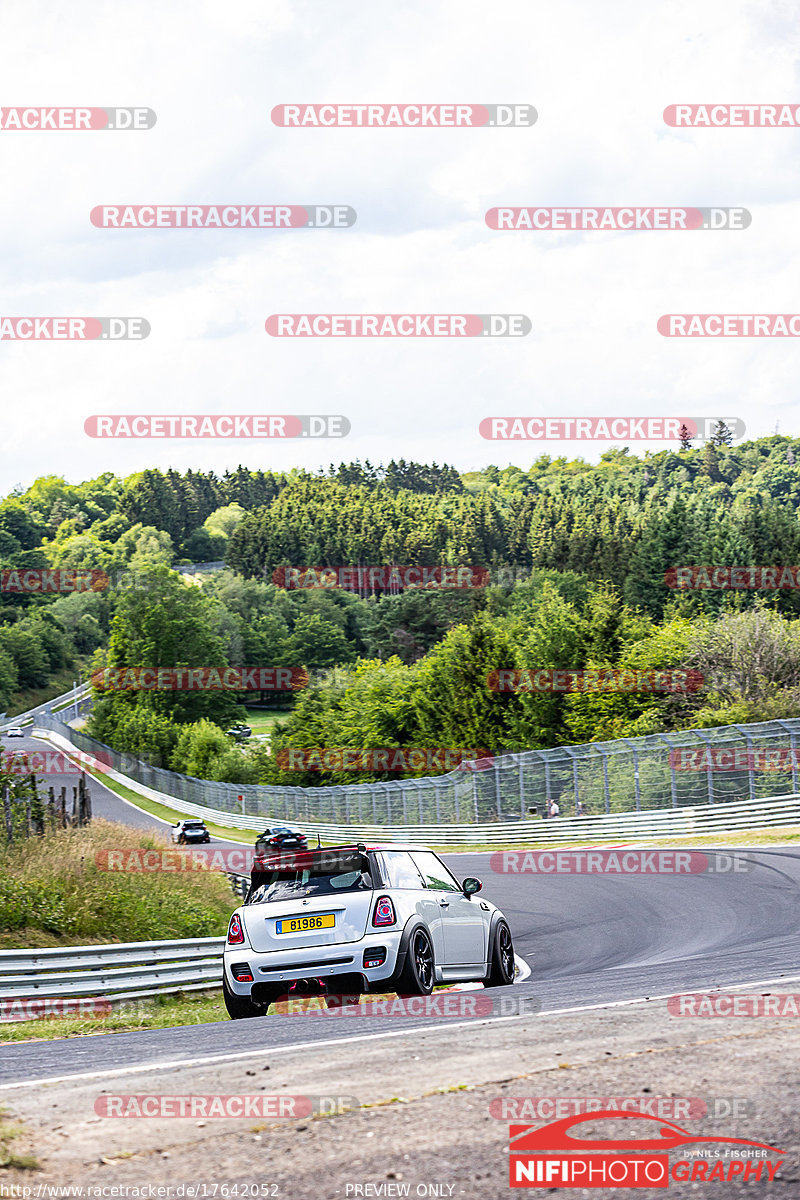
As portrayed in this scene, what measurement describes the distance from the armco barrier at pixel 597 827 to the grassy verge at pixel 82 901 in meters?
13.8

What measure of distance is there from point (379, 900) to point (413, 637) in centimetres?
10284

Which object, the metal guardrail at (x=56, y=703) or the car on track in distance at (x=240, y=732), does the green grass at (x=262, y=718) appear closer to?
the car on track in distance at (x=240, y=732)

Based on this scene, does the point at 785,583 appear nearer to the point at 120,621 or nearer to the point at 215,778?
the point at 215,778

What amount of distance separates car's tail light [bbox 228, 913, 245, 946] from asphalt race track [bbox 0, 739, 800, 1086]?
82 centimetres

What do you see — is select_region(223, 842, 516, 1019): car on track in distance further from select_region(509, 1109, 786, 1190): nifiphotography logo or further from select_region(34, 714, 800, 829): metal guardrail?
select_region(34, 714, 800, 829): metal guardrail

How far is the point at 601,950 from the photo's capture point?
14680 millimetres

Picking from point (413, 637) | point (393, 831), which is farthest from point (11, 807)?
point (413, 637)

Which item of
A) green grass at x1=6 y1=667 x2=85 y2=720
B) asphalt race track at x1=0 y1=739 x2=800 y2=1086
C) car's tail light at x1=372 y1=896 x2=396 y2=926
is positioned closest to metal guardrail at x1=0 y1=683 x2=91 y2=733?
green grass at x1=6 y1=667 x2=85 y2=720

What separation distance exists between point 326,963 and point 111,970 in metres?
3.28

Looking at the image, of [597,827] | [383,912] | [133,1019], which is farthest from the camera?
[597,827]

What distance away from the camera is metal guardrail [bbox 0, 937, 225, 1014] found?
1093 centimetres

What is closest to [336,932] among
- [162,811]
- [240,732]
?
[162,811]

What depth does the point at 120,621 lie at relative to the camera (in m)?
116

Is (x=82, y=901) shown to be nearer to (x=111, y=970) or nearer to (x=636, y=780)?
(x=111, y=970)
